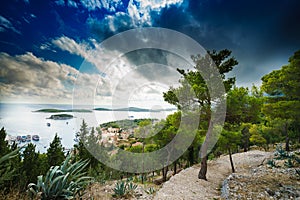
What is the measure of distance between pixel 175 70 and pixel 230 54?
8.87 feet

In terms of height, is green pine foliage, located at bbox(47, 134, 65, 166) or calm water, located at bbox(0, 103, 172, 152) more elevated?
calm water, located at bbox(0, 103, 172, 152)

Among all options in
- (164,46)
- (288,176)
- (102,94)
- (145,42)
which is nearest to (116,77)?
(102,94)

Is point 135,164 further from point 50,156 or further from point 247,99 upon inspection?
point 247,99

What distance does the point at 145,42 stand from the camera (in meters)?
7.77

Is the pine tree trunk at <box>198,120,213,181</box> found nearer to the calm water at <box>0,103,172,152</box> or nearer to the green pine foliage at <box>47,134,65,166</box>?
the calm water at <box>0,103,172,152</box>

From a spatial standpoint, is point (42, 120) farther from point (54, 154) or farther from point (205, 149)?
point (205, 149)

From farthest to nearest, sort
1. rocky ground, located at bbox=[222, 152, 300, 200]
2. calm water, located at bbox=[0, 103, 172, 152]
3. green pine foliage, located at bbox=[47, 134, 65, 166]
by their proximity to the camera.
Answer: green pine foliage, located at bbox=[47, 134, 65, 166]
calm water, located at bbox=[0, 103, 172, 152]
rocky ground, located at bbox=[222, 152, 300, 200]

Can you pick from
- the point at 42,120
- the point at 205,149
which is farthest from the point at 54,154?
the point at 205,149

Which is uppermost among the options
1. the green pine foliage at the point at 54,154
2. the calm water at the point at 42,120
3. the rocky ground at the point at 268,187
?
the calm water at the point at 42,120

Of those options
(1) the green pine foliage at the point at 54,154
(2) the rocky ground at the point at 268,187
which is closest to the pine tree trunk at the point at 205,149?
(2) the rocky ground at the point at 268,187

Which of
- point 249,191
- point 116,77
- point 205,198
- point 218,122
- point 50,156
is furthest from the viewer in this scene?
point 50,156

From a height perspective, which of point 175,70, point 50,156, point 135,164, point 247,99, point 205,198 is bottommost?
point 135,164

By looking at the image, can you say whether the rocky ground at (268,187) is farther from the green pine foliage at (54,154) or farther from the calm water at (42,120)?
the green pine foliage at (54,154)

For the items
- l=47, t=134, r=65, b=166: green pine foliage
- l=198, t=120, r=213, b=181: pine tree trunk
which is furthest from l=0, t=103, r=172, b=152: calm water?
l=198, t=120, r=213, b=181: pine tree trunk
